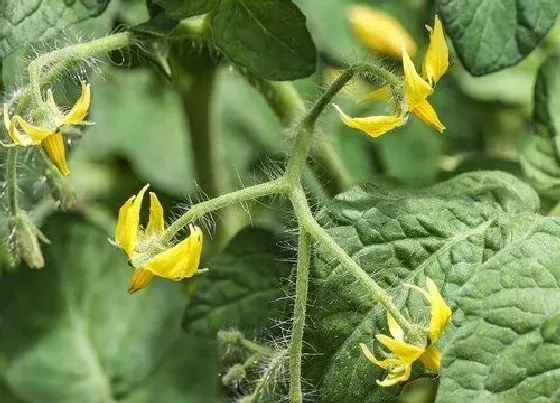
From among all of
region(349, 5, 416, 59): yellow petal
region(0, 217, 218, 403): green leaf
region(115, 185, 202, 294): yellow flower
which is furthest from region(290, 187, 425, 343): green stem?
region(349, 5, 416, 59): yellow petal

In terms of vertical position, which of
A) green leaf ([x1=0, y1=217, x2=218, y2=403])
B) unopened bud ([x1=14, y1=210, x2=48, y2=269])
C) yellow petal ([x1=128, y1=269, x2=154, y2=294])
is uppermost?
yellow petal ([x1=128, y1=269, x2=154, y2=294])

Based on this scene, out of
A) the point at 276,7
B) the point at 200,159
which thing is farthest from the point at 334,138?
the point at 276,7

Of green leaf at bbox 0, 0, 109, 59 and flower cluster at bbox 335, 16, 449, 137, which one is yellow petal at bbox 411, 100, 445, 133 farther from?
green leaf at bbox 0, 0, 109, 59

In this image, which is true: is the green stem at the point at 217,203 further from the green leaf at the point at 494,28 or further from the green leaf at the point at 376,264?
the green leaf at the point at 494,28

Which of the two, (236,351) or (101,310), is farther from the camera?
(101,310)

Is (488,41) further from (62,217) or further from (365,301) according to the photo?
(62,217)

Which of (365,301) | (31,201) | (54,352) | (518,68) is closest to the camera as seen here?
(365,301)

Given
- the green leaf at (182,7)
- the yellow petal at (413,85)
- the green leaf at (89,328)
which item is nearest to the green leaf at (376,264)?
the yellow petal at (413,85)
